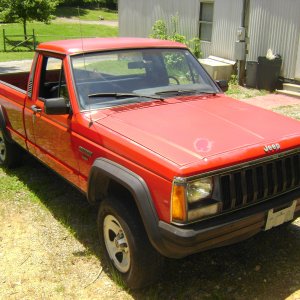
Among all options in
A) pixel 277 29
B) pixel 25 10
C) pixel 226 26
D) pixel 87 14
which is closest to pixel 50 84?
pixel 277 29

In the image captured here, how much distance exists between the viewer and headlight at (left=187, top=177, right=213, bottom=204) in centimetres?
296

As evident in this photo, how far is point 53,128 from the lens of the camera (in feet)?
14.5

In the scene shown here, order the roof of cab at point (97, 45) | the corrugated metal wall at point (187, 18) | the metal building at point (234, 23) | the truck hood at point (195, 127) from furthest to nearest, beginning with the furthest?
the corrugated metal wall at point (187, 18) → the metal building at point (234, 23) → the roof of cab at point (97, 45) → the truck hood at point (195, 127)

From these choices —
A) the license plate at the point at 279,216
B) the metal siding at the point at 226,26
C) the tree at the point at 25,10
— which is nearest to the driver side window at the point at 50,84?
the license plate at the point at 279,216

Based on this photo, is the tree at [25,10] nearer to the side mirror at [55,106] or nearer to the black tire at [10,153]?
the black tire at [10,153]

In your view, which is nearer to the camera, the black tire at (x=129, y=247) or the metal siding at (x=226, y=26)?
the black tire at (x=129, y=247)

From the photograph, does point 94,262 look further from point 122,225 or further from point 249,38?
point 249,38

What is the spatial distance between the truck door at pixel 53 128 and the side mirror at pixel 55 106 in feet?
0.36

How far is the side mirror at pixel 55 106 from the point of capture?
391cm

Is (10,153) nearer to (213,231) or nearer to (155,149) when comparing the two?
(155,149)

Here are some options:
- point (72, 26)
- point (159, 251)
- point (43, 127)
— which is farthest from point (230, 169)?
point (72, 26)

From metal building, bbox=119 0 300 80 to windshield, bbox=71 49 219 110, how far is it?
23.6ft

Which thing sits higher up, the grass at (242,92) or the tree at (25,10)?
the tree at (25,10)

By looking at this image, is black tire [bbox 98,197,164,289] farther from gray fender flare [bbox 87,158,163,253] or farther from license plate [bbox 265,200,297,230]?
license plate [bbox 265,200,297,230]
